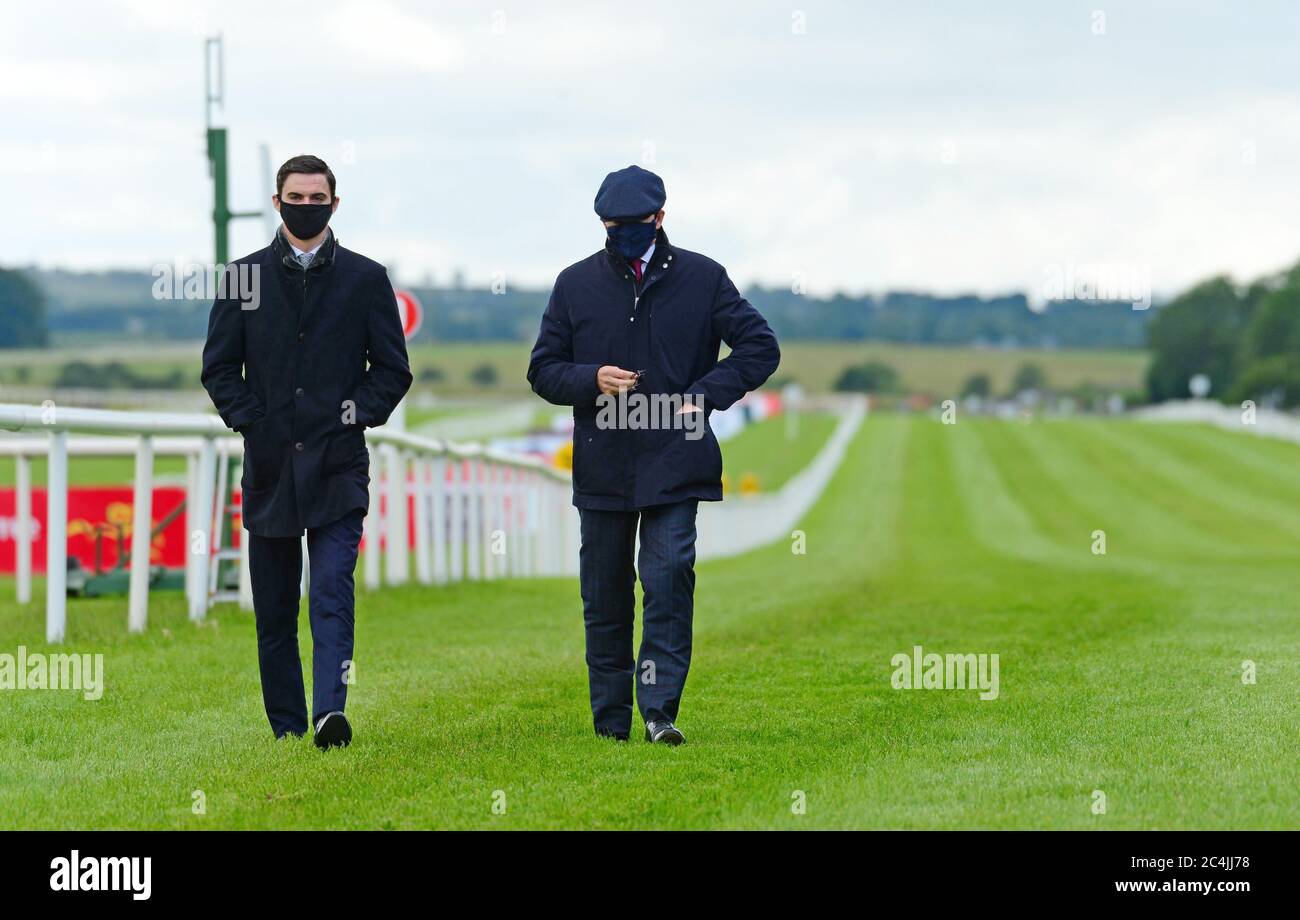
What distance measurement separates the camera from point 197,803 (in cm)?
627

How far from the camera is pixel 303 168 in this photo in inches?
300

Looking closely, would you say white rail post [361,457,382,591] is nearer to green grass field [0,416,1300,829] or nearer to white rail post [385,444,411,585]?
green grass field [0,416,1300,829]

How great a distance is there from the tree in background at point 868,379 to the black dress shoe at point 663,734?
17174 cm

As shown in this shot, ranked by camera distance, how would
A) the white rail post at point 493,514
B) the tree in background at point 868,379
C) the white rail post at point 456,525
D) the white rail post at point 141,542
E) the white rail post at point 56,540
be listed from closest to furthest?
the white rail post at point 56,540 < the white rail post at point 141,542 < the white rail post at point 456,525 < the white rail post at point 493,514 < the tree in background at point 868,379

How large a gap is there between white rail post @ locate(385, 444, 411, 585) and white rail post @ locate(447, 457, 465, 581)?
229 cm

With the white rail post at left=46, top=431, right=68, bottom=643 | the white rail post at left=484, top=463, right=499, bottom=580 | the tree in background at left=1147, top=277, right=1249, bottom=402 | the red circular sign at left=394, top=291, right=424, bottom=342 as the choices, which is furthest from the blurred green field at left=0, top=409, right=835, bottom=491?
the tree in background at left=1147, top=277, right=1249, bottom=402

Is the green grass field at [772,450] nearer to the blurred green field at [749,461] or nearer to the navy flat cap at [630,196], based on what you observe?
the blurred green field at [749,461]

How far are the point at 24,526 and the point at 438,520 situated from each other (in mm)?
4433

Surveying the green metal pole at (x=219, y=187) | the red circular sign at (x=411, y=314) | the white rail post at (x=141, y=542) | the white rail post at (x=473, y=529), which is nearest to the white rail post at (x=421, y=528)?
the white rail post at (x=473, y=529)

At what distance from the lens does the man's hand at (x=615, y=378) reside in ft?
25.0

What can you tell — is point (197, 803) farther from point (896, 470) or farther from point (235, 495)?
point (896, 470)

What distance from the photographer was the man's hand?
762cm

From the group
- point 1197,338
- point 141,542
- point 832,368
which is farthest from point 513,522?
point 832,368
